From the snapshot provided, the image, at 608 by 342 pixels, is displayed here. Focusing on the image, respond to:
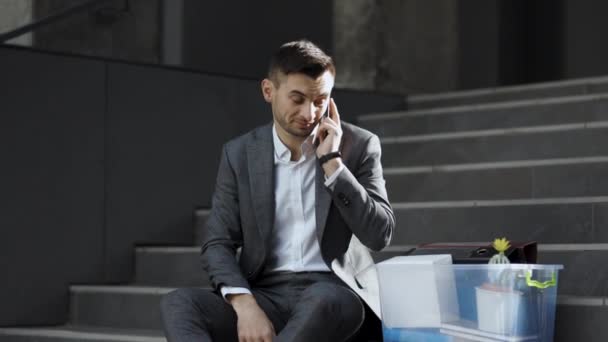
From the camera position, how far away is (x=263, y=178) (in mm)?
3383

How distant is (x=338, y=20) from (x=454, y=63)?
89 cm

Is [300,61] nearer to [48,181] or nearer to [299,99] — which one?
[299,99]

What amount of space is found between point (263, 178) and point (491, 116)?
7.66ft

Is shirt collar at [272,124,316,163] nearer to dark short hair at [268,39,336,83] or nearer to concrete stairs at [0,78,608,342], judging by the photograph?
dark short hair at [268,39,336,83]

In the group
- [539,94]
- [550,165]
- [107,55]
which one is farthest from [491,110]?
[107,55]

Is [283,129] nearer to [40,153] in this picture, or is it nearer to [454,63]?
[40,153]

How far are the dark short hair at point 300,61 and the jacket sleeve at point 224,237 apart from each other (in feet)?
1.23

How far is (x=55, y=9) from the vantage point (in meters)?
4.84

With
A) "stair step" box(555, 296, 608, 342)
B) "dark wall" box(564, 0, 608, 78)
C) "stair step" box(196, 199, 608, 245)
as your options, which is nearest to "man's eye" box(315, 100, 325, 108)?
"stair step" box(555, 296, 608, 342)

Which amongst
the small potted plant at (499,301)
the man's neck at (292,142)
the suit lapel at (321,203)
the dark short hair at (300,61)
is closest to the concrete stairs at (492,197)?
the small potted plant at (499,301)

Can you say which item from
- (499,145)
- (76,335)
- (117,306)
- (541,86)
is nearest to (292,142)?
(76,335)

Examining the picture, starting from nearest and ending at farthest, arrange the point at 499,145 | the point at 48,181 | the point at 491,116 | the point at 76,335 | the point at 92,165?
1. the point at 76,335
2. the point at 48,181
3. the point at 92,165
4. the point at 499,145
5. the point at 491,116

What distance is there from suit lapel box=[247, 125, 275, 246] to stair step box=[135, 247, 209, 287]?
1.40 meters

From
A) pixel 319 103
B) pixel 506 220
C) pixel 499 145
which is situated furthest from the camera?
pixel 499 145
